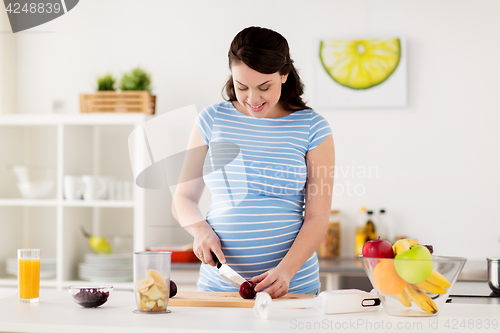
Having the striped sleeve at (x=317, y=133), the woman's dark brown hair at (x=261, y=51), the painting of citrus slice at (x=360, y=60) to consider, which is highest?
the painting of citrus slice at (x=360, y=60)

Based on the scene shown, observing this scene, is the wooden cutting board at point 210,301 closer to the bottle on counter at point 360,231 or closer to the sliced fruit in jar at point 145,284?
the sliced fruit in jar at point 145,284

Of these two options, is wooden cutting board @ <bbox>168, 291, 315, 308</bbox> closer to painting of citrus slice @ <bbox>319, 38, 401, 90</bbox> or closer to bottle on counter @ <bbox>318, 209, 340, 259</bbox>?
bottle on counter @ <bbox>318, 209, 340, 259</bbox>

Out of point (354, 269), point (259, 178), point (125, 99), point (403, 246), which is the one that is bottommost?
point (354, 269)

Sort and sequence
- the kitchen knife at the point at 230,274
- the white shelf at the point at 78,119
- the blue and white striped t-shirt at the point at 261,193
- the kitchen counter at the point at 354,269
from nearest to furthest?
the kitchen knife at the point at 230,274
the blue and white striped t-shirt at the point at 261,193
the kitchen counter at the point at 354,269
the white shelf at the point at 78,119

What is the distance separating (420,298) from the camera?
3.20ft

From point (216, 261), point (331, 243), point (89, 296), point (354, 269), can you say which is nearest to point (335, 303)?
point (216, 261)

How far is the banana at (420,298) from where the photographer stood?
971 millimetres

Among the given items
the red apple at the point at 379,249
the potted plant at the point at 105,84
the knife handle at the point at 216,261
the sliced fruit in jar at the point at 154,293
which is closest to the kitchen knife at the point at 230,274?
the knife handle at the point at 216,261

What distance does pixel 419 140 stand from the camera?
2750 mm

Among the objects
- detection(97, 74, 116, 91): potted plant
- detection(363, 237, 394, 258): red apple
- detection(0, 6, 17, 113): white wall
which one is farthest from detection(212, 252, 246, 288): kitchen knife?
detection(0, 6, 17, 113): white wall

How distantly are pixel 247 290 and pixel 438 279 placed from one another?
1.39 feet

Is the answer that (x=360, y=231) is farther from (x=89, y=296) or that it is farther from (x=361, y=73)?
(x=89, y=296)

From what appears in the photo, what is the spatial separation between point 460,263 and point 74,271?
86.6 inches

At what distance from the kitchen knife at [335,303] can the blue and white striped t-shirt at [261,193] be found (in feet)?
1.07
